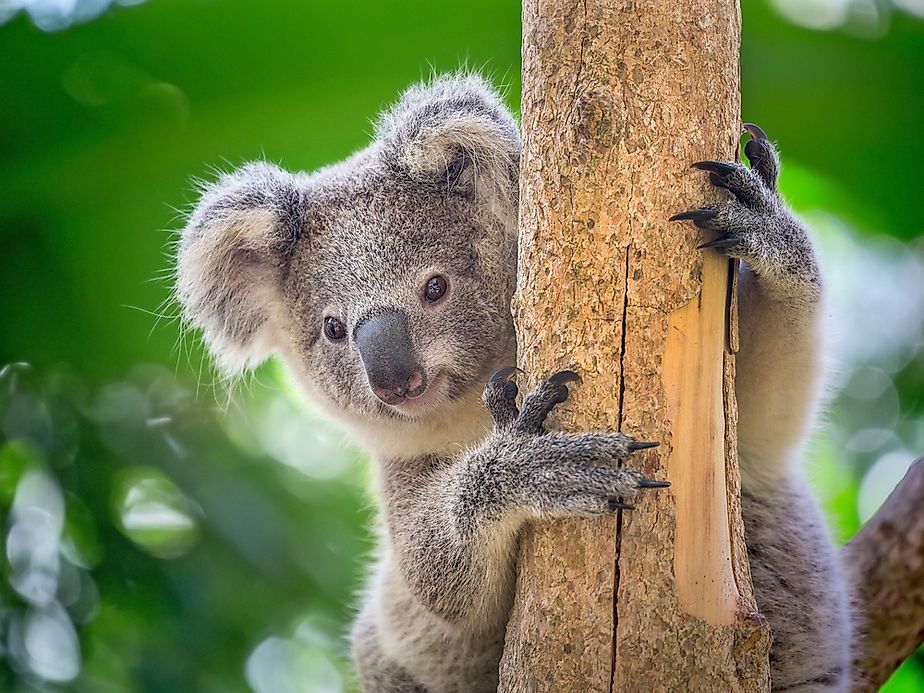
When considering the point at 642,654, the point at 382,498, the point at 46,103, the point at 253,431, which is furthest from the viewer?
the point at 253,431

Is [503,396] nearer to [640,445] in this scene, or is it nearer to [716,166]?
[640,445]

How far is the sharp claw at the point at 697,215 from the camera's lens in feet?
6.59

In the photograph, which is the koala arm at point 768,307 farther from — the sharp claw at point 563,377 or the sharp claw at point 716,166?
the sharp claw at point 563,377

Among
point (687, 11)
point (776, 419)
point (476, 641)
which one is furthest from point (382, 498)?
point (687, 11)

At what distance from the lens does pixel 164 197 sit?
4.20 metres

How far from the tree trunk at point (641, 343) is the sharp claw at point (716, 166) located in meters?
0.02

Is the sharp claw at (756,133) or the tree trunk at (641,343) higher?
the sharp claw at (756,133)

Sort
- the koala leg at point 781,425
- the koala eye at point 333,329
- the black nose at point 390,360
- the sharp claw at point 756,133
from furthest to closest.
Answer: the koala eye at point 333,329, the black nose at point 390,360, the sharp claw at point 756,133, the koala leg at point 781,425

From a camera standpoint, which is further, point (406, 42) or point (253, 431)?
point (253, 431)

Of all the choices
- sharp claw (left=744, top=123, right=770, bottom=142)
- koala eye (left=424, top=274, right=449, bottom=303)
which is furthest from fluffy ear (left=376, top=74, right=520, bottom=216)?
sharp claw (left=744, top=123, right=770, bottom=142)

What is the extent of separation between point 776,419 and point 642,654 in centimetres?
101

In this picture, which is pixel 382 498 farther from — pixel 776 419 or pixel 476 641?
pixel 776 419

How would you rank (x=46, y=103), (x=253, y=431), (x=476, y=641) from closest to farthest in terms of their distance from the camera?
(x=476, y=641), (x=46, y=103), (x=253, y=431)

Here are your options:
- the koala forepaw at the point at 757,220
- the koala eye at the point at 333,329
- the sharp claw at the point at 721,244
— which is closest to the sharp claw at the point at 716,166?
the koala forepaw at the point at 757,220
